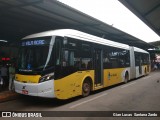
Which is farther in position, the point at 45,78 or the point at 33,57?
the point at 33,57

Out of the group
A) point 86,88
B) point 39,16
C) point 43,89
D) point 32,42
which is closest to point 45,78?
point 43,89

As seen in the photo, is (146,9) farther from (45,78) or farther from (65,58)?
(45,78)

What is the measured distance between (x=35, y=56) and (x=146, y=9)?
4884mm

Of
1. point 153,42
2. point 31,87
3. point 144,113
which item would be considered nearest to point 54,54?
point 31,87

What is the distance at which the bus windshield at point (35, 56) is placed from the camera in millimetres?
8750

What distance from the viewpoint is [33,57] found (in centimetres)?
919

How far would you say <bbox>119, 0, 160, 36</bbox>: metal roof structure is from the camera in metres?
6.42

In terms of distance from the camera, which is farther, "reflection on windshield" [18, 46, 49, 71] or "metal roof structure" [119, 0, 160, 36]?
"reflection on windshield" [18, 46, 49, 71]

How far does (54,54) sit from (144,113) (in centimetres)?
418

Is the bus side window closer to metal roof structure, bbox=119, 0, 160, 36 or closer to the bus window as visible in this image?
the bus window

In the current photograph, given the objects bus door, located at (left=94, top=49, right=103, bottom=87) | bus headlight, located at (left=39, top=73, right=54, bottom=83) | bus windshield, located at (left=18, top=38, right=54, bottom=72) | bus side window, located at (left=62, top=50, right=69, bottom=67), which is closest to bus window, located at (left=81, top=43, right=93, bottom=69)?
bus door, located at (left=94, top=49, right=103, bottom=87)

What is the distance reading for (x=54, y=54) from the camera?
8.84 m

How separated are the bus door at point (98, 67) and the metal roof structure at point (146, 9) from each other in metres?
4.47

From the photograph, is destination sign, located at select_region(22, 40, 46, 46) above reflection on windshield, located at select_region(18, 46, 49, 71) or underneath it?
above
